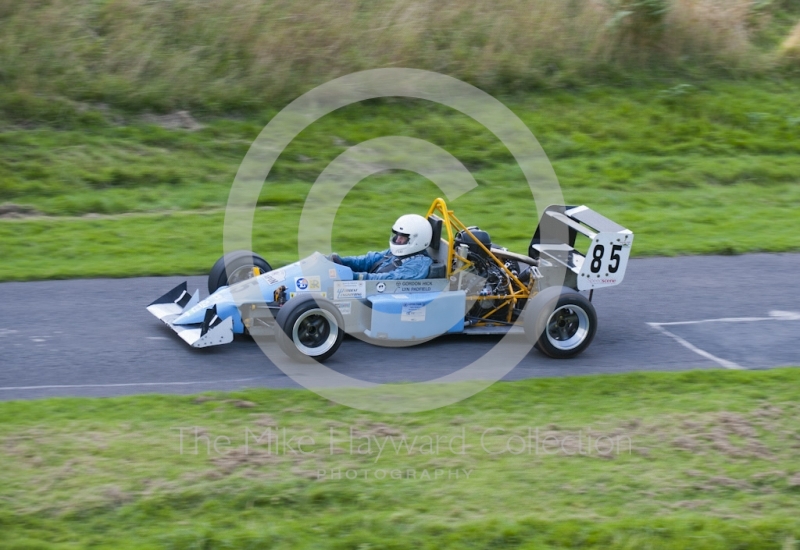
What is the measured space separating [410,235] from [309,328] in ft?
4.84

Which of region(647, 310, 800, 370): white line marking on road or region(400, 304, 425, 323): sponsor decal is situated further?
region(647, 310, 800, 370): white line marking on road

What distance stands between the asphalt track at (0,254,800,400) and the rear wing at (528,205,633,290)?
2.54ft

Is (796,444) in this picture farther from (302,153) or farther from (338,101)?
(338,101)

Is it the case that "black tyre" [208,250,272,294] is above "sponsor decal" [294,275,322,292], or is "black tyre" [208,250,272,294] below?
above

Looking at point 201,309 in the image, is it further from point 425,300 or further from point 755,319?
point 755,319

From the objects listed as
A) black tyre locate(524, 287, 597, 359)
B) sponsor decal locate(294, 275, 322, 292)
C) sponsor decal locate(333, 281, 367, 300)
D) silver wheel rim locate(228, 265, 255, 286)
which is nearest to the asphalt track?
black tyre locate(524, 287, 597, 359)

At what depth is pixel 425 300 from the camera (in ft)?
30.4

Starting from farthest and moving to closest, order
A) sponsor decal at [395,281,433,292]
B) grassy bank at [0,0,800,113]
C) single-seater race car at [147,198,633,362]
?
grassy bank at [0,0,800,113] → sponsor decal at [395,281,433,292] → single-seater race car at [147,198,633,362]

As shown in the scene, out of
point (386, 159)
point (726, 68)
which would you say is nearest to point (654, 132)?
point (726, 68)

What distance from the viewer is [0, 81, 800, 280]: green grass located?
42.1 feet

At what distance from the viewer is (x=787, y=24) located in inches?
851

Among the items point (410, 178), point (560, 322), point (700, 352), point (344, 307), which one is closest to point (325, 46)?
point (410, 178)

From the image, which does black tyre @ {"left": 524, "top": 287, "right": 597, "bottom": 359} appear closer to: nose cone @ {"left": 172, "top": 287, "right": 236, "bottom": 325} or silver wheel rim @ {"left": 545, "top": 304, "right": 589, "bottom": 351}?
silver wheel rim @ {"left": 545, "top": 304, "right": 589, "bottom": 351}

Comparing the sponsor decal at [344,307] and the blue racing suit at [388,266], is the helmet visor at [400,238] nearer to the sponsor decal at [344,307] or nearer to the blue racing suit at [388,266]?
the blue racing suit at [388,266]
